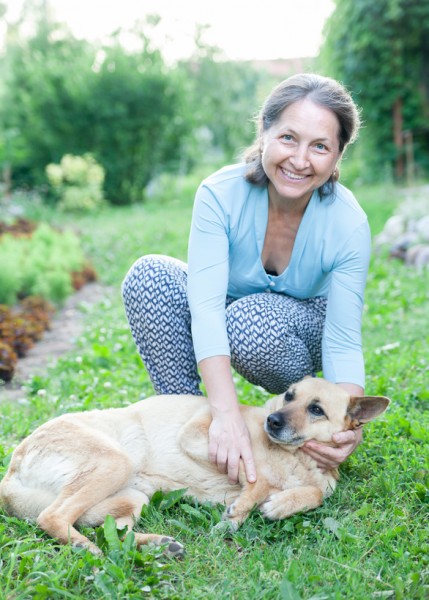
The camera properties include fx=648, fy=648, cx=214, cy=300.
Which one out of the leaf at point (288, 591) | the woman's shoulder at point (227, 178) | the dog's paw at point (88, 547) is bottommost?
the dog's paw at point (88, 547)

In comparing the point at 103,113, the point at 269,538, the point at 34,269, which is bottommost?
the point at 34,269

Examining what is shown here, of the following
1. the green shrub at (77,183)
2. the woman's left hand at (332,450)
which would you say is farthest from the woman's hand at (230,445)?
the green shrub at (77,183)

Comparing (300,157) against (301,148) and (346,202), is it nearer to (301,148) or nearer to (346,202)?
(301,148)

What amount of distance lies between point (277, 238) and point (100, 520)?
1671 millimetres

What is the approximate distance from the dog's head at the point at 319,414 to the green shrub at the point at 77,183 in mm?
14437

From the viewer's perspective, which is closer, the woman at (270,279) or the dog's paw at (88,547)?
the dog's paw at (88,547)

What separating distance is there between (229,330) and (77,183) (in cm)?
1491

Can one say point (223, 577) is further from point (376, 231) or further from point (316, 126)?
point (376, 231)

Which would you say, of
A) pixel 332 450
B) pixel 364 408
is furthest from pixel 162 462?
pixel 364 408

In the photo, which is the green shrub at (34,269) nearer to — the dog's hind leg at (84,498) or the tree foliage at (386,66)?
the dog's hind leg at (84,498)

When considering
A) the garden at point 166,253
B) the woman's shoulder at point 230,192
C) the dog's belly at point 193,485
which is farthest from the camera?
the woman's shoulder at point 230,192

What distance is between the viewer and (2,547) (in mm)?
2416

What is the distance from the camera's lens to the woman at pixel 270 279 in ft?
9.82

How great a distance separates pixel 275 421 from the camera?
2.85 m
